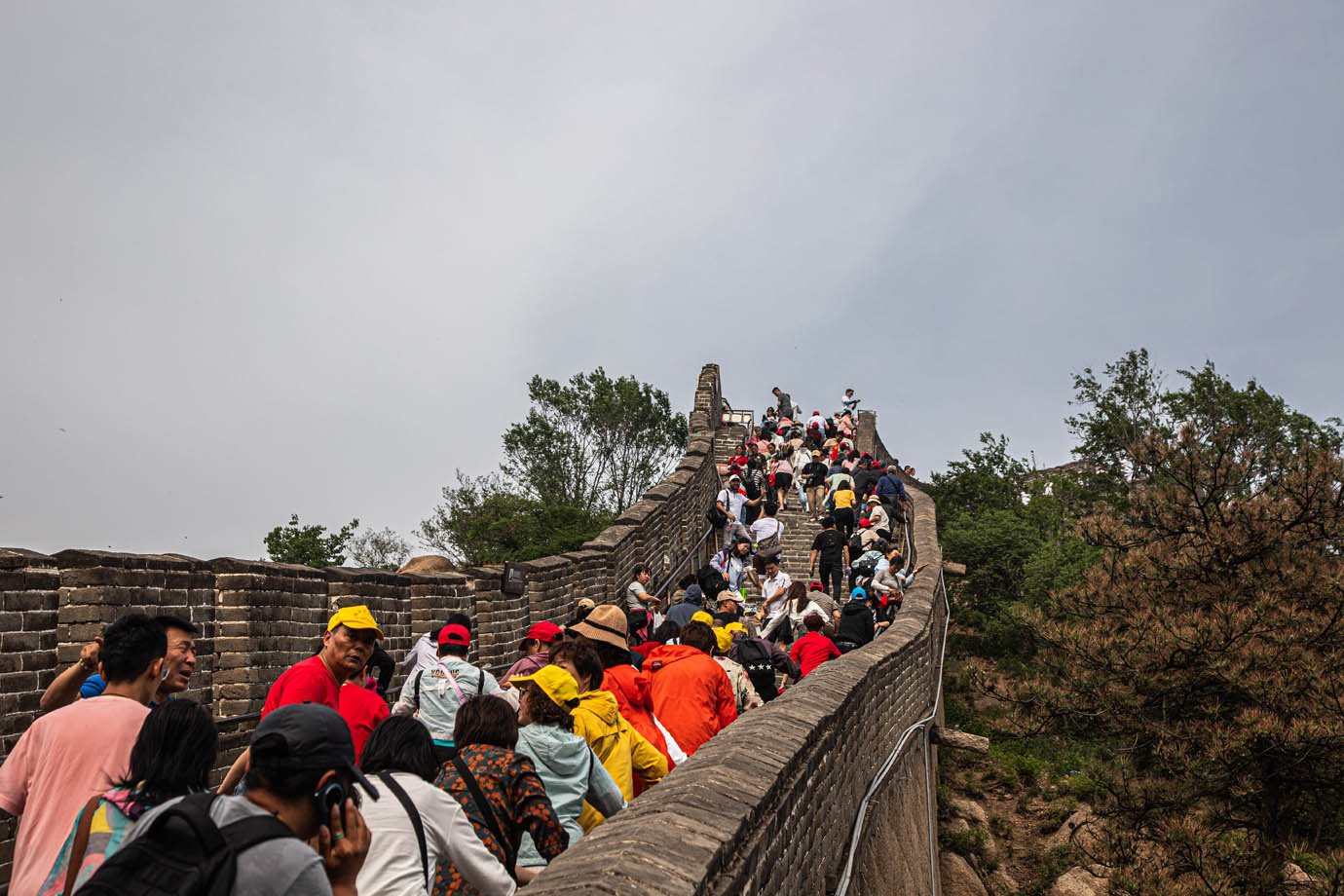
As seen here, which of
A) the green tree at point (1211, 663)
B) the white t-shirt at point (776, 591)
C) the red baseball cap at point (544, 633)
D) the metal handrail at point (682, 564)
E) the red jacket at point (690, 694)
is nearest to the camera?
the red jacket at point (690, 694)

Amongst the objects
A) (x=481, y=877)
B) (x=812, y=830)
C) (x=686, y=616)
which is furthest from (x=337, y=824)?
(x=686, y=616)

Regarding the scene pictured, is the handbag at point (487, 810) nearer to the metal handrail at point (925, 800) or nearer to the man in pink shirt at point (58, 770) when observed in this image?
the man in pink shirt at point (58, 770)

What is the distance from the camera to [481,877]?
3.40m

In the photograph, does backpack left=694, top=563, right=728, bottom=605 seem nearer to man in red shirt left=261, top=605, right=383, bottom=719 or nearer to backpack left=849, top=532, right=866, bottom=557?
backpack left=849, top=532, right=866, bottom=557

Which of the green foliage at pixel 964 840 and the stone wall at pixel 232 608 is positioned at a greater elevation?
the stone wall at pixel 232 608

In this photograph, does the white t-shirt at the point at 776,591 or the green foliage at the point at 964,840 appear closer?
the white t-shirt at the point at 776,591

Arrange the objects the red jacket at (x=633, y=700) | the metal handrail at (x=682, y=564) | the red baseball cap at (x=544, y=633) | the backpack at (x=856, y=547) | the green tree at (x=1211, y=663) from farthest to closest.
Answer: the metal handrail at (x=682, y=564) → the backpack at (x=856, y=547) → the green tree at (x=1211, y=663) → the red baseball cap at (x=544, y=633) → the red jacket at (x=633, y=700)

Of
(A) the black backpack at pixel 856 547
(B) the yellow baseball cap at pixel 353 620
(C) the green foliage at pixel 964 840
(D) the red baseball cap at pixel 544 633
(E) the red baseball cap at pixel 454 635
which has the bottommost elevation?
(C) the green foliage at pixel 964 840

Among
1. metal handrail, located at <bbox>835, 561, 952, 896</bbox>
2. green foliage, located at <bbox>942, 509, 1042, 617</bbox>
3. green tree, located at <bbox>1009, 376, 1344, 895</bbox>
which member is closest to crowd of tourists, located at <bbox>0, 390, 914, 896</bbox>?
metal handrail, located at <bbox>835, 561, 952, 896</bbox>

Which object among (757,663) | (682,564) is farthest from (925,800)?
(682,564)

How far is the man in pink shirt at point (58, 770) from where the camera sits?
3.77 m

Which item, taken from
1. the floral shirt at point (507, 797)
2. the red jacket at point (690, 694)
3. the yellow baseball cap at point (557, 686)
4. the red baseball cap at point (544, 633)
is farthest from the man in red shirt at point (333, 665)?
the red baseball cap at point (544, 633)

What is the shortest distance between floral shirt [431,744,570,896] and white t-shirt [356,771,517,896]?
0.88 feet

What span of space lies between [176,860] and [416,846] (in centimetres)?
104
